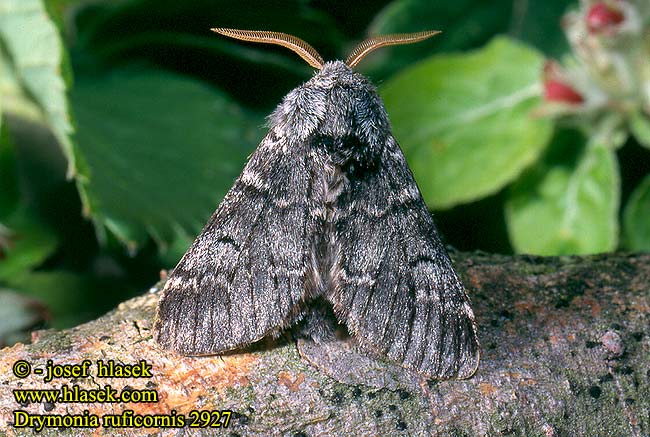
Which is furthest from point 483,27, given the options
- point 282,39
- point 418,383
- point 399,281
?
point 418,383

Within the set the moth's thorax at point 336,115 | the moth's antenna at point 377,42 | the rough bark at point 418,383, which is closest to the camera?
the rough bark at point 418,383

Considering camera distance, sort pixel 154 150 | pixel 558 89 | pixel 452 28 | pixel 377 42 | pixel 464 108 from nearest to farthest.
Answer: pixel 377 42 < pixel 558 89 < pixel 154 150 < pixel 464 108 < pixel 452 28

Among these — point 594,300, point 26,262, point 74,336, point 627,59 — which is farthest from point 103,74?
point 594,300

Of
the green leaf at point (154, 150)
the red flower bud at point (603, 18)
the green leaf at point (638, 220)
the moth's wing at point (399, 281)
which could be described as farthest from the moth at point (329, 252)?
the green leaf at point (638, 220)

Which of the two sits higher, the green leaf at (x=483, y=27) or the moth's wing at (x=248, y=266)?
the green leaf at (x=483, y=27)

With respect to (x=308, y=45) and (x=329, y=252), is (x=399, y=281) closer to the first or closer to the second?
(x=329, y=252)

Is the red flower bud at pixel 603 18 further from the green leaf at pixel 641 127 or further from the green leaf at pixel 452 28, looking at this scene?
the green leaf at pixel 452 28
